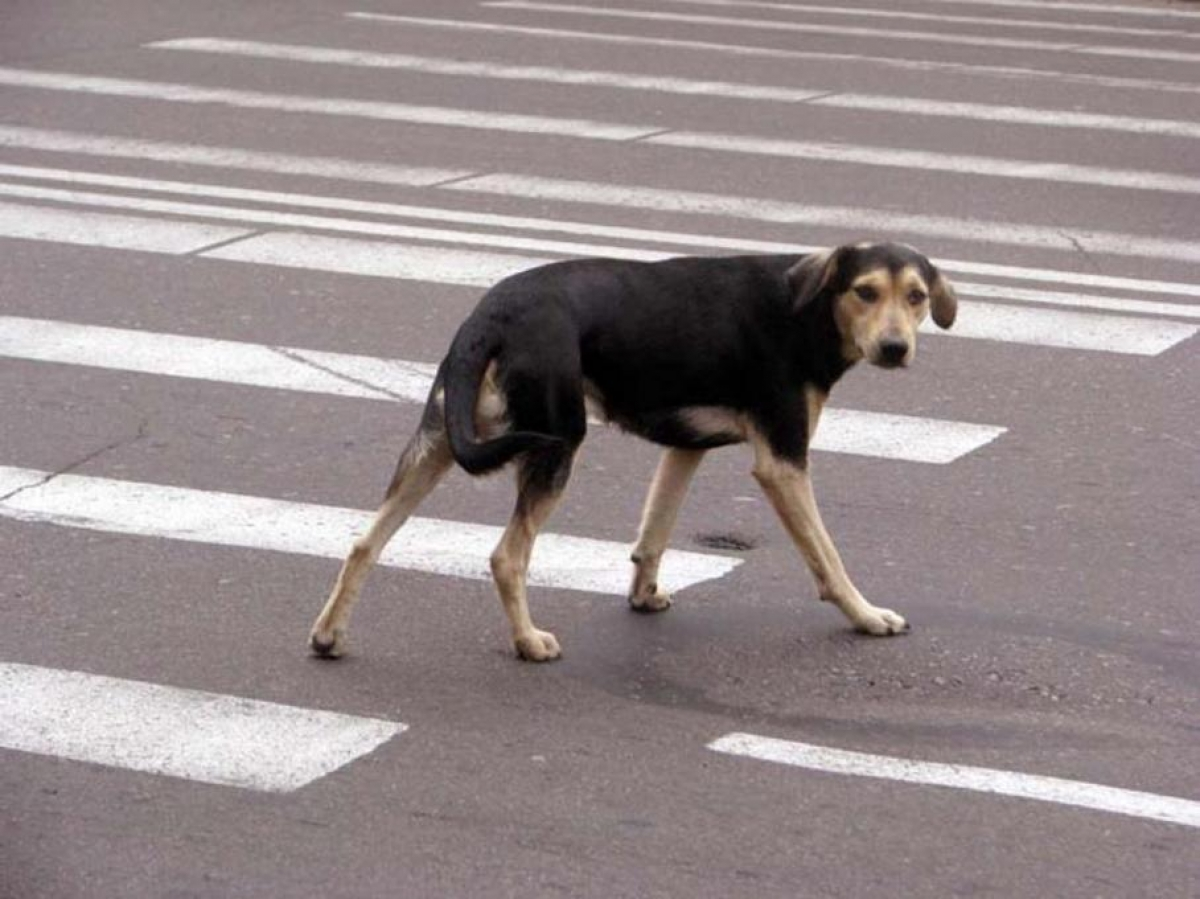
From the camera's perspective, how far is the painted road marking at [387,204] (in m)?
10.6

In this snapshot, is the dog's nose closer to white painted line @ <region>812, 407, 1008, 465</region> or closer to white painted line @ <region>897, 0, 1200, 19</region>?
white painted line @ <region>812, 407, 1008, 465</region>

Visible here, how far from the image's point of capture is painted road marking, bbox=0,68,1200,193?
43.0 feet

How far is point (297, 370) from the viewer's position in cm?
923

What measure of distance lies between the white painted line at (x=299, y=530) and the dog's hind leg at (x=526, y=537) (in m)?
0.60

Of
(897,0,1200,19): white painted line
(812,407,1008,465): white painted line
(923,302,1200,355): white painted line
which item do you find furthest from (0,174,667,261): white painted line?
(897,0,1200,19): white painted line

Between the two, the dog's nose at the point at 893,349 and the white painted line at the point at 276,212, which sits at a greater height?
the dog's nose at the point at 893,349

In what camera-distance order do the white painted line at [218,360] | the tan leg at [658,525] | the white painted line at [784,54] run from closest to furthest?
1. the tan leg at [658,525]
2. the white painted line at [218,360]
3. the white painted line at [784,54]

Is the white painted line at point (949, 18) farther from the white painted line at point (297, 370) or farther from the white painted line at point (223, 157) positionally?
the white painted line at point (297, 370)

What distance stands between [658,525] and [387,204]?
18.0 feet

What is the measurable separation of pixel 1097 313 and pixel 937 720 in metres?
4.40

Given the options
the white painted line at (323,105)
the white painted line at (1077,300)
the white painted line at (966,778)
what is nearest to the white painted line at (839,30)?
the white painted line at (323,105)

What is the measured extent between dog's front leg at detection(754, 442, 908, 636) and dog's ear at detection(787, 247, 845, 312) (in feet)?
1.23

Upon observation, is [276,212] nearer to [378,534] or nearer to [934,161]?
[934,161]

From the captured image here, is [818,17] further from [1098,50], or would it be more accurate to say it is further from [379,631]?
[379,631]
